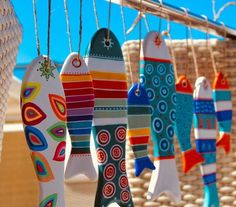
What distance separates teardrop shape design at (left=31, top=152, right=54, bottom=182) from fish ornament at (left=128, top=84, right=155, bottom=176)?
0.18m

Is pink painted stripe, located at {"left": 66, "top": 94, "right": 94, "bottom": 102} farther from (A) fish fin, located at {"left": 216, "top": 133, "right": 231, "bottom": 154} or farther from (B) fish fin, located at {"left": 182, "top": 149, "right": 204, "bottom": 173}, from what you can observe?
(A) fish fin, located at {"left": 216, "top": 133, "right": 231, "bottom": 154}

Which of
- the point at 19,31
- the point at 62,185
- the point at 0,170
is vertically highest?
the point at 19,31

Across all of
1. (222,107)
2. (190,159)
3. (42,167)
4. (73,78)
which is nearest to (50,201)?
(42,167)

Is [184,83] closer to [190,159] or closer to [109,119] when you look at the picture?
[190,159]

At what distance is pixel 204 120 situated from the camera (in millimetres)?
940

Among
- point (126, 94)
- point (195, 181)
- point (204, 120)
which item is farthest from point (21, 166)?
point (126, 94)

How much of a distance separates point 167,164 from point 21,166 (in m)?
1.87

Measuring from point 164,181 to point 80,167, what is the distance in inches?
7.2

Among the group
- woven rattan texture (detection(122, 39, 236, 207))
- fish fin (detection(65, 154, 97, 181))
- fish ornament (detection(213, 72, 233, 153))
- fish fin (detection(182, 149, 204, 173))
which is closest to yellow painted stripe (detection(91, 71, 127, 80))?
fish fin (detection(65, 154, 97, 181))

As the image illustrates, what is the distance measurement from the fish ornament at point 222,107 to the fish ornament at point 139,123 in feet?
0.99

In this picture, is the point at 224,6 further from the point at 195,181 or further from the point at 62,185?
the point at 62,185

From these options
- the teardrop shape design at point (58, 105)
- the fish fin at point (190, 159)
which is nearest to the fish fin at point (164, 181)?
the fish fin at point (190, 159)

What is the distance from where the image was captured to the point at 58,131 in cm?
58

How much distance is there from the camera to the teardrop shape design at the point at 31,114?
1.86ft
